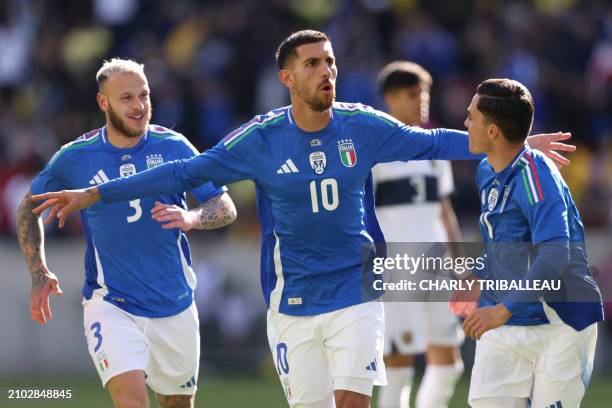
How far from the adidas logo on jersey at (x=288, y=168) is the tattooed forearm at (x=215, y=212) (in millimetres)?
660

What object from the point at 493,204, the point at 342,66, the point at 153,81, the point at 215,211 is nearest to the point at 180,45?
the point at 153,81

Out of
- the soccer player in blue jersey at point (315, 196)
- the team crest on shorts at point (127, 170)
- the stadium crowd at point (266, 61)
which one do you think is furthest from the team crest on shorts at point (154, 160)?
the stadium crowd at point (266, 61)

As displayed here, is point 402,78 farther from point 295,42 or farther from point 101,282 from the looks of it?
point 101,282

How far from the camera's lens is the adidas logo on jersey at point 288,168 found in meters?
7.75

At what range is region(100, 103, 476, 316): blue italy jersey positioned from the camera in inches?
305

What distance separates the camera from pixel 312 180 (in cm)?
774

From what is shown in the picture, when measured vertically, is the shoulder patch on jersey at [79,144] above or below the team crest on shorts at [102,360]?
above

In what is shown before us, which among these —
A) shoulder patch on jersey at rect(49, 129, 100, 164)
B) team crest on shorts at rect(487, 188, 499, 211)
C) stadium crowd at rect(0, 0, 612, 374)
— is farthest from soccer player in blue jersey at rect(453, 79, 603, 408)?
stadium crowd at rect(0, 0, 612, 374)

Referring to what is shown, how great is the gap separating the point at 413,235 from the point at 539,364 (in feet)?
11.8

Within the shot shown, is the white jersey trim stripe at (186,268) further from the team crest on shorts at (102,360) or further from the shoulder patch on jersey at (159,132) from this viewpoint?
the team crest on shorts at (102,360)

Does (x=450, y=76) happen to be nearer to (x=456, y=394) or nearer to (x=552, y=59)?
(x=552, y=59)

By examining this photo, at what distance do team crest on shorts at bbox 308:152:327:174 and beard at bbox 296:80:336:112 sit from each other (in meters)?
0.28

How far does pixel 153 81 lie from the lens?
1919 cm

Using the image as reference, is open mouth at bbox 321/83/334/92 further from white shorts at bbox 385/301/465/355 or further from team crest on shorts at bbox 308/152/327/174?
white shorts at bbox 385/301/465/355
